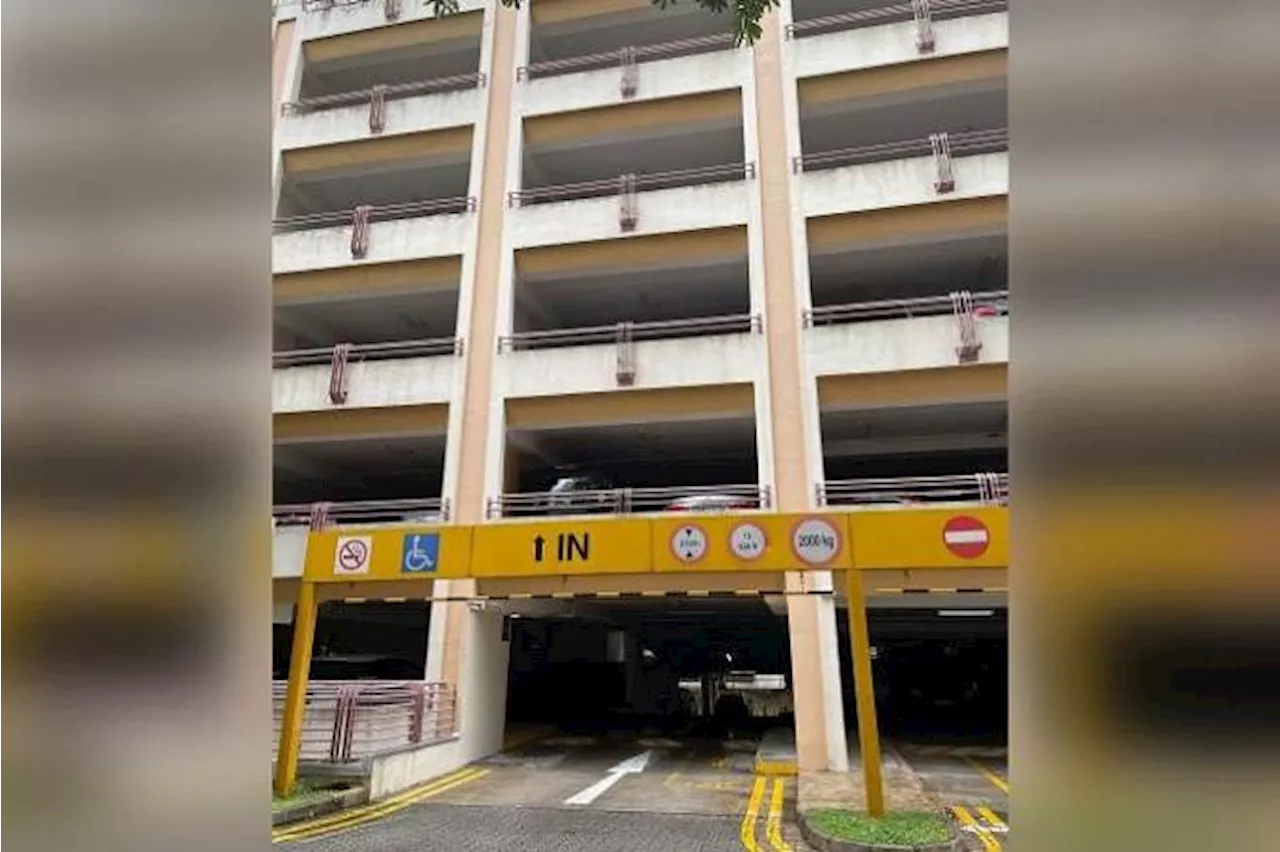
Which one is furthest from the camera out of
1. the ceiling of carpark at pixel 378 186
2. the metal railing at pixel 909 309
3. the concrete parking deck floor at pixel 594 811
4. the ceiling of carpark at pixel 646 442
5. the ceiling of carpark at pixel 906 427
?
the ceiling of carpark at pixel 378 186

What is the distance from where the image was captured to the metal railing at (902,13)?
18.1m

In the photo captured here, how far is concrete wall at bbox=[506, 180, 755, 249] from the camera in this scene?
58.1ft

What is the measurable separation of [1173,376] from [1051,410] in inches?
6.8

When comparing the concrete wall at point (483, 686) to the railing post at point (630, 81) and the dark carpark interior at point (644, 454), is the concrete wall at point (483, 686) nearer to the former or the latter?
the dark carpark interior at point (644, 454)

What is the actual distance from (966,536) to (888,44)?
1251 cm

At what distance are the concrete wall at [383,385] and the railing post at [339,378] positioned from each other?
87 millimetres

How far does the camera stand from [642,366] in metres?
17.0

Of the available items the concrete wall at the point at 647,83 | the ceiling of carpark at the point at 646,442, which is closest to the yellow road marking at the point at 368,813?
the ceiling of carpark at the point at 646,442

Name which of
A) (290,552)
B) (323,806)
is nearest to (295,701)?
(323,806)

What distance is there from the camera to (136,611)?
1.28 m

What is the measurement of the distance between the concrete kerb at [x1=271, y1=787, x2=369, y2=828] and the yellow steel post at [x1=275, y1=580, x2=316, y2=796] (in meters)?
0.53

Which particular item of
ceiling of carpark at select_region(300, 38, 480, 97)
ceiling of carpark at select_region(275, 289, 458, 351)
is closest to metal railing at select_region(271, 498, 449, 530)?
ceiling of carpark at select_region(275, 289, 458, 351)

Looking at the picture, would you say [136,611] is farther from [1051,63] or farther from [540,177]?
[540,177]

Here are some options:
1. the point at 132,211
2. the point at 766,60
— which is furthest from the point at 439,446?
the point at 132,211
